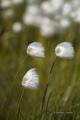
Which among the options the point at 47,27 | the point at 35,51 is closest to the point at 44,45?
the point at 47,27

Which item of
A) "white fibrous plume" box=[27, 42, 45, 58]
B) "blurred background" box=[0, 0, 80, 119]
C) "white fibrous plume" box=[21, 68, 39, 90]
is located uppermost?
"white fibrous plume" box=[27, 42, 45, 58]

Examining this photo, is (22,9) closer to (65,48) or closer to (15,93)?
(15,93)

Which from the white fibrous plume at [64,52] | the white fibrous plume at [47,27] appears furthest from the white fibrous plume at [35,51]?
the white fibrous plume at [47,27]

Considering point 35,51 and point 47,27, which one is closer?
point 35,51

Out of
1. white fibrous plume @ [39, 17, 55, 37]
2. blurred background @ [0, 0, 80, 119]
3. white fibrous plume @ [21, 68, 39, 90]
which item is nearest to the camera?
white fibrous plume @ [21, 68, 39, 90]

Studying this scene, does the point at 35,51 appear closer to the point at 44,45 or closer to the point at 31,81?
the point at 31,81

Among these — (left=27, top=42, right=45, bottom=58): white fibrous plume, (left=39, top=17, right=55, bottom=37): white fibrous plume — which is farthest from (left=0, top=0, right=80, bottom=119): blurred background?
(left=27, top=42, right=45, bottom=58): white fibrous plume

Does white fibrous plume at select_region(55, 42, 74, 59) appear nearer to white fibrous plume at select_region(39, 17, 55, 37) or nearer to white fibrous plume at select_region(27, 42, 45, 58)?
white fibrous plume at select_region(27, 42, 45, 58)

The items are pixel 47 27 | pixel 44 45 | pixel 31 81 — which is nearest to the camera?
pixel 31 81

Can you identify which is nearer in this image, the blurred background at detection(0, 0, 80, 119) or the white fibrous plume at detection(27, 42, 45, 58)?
the white fibrous plume at detection(27, 42, 45, 58)

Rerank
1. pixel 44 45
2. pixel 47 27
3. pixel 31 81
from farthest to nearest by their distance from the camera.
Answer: pixel 44 45 → pixel 47 27 → pixel 31 81

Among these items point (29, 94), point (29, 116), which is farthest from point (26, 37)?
point (29, 116)

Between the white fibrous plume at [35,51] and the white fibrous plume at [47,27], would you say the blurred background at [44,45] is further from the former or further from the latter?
the white fibrous plume at [35,51]
